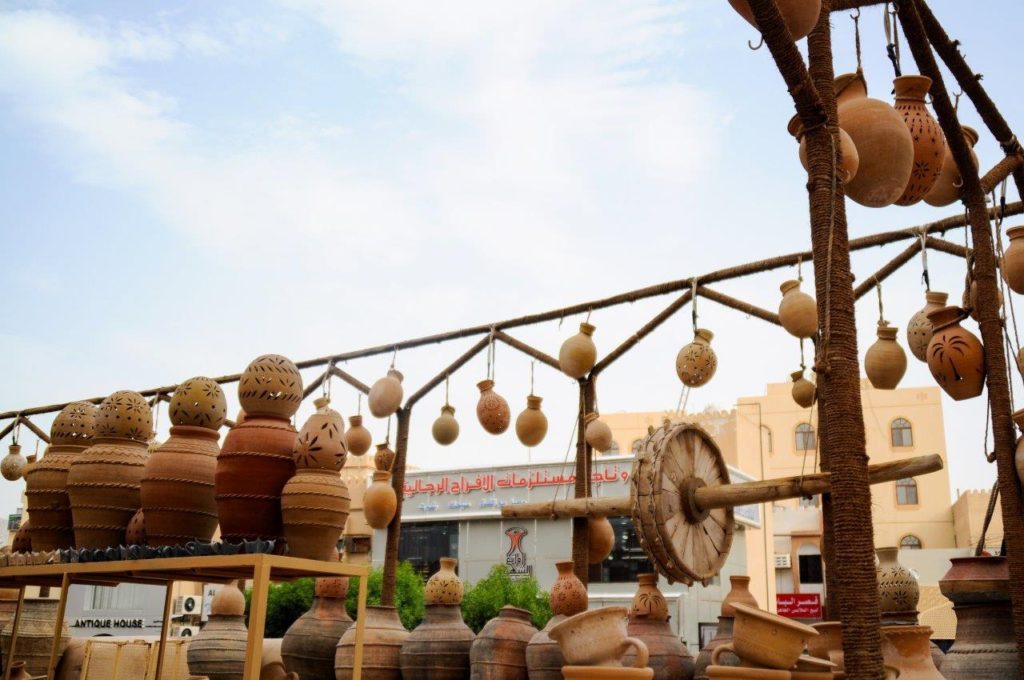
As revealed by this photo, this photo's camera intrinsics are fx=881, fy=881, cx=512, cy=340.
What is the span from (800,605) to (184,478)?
2132 centimetres

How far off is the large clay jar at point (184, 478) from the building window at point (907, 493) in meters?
28.8

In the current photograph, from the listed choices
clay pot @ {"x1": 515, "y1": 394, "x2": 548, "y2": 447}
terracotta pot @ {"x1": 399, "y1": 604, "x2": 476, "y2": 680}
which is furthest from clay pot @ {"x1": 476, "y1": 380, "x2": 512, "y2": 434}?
terracotta pot @ {"x1": 399, "y1": 604, "x2": 476, "y2": 680}

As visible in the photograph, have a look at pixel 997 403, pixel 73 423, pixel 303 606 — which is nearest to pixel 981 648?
pixel 997 403

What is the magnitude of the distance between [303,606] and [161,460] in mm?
21527

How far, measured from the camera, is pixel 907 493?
94.2ft

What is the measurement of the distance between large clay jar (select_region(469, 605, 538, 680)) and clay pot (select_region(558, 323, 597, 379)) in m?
1.65

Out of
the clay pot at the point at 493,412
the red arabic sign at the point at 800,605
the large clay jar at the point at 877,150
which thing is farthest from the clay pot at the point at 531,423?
the red arabic sign at the point at 800,605

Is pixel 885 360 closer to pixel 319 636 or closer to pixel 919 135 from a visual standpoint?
pixel 919 135

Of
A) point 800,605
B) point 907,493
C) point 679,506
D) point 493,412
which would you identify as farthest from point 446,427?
point 907,493

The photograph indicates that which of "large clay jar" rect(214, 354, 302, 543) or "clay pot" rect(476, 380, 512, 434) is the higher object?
"clay pot" rect(476, 380, 512, 434)

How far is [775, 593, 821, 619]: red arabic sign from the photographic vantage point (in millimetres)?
21719

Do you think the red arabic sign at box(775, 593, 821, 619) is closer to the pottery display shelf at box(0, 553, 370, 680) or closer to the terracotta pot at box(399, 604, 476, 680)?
the terracotta pot at box(399, 604, 476, 680)

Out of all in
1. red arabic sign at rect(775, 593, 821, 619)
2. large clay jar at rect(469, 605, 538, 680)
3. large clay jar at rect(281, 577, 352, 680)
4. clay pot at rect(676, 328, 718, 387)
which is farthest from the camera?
red arabic sign at rect(775, 593, 821, 619)

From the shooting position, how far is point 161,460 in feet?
11.3
